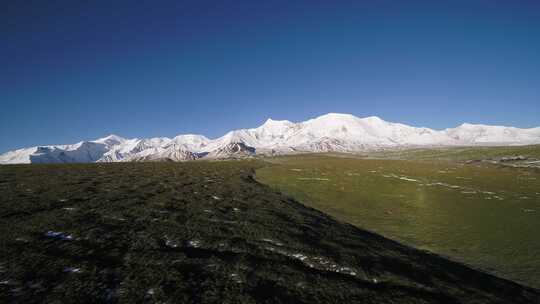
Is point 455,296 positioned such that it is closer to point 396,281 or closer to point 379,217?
point 396,281

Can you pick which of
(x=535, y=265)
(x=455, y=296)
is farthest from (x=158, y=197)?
(x=535, y=265)

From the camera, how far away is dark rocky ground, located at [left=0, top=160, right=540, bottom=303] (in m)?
8.08

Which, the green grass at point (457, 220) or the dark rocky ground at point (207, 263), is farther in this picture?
the green grass at point (457, 220)

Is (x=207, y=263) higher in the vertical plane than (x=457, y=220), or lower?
higher

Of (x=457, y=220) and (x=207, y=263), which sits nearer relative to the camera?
(x=207, y=263)

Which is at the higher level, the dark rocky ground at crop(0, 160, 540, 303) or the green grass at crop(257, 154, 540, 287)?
the dark rocky ground at crop(0, 160, 540, 303)

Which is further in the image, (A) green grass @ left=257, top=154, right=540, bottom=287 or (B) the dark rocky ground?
(A) green grass @ left=257, top=154, right=540, bottom=287

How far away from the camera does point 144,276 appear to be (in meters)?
8.77

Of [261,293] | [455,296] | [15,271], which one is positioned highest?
[15,271]

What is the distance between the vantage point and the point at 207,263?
10.2 meters

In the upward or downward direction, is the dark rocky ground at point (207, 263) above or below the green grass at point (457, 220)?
above

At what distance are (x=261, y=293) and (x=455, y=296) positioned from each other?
7.40 metres

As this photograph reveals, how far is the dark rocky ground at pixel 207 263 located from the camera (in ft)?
26.5

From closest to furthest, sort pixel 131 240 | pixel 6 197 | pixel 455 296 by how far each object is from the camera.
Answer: pixel 455 296
pixel 131 240
pixel 6 197
